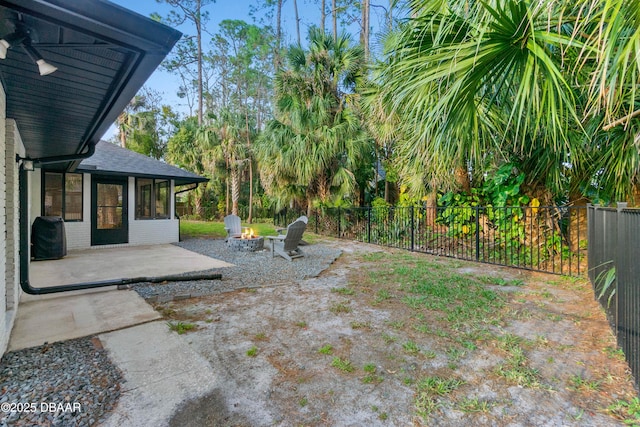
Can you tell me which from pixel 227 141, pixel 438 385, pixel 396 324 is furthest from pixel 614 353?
pixel 227 141

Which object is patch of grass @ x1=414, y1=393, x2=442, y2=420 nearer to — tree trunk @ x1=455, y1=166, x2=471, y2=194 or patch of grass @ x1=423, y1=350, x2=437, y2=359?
patch of grass @ x1=423, y1=350, x2=437, y2=359

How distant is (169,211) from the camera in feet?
32.7

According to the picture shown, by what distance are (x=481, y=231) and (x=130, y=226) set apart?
33.3 ft

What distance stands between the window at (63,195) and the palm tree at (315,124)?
17.8 feet

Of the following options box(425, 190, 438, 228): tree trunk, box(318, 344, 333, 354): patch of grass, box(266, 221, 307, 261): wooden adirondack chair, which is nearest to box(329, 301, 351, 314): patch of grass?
box(318, 344, 333, 354): patch of grass

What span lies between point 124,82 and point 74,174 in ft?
26.1

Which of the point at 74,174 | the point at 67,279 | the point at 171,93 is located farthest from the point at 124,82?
the point at 171,93

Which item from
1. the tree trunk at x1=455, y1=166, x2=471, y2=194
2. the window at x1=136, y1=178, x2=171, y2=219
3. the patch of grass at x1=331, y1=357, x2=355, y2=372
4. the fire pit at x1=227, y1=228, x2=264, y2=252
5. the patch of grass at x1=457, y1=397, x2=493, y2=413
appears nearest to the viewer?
the patch of grass at x1=457, y1=397, x2=493, y2=413

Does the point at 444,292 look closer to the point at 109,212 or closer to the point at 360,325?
the point at 360,325

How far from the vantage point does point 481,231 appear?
24.8 ft

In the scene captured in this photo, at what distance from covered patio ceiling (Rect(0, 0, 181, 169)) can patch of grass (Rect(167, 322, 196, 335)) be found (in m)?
2.25

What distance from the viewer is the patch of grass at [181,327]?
3010 mm

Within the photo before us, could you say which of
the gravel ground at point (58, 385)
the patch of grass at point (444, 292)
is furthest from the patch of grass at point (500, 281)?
the gravel ground at point (58, 385)

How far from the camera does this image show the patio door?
332 inches
